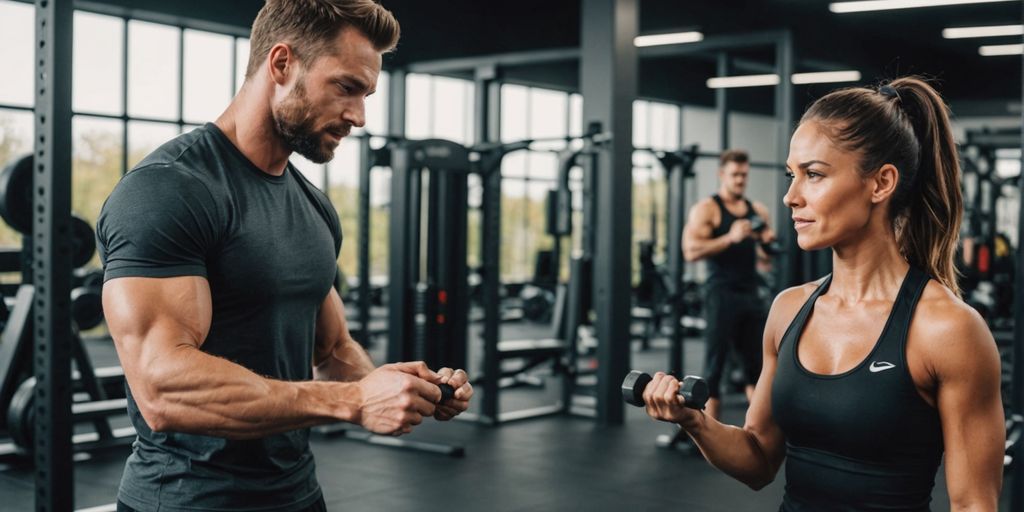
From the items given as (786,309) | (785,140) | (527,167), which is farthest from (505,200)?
(786,309)

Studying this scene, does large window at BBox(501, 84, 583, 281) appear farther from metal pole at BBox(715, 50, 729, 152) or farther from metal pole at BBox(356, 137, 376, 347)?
metal pole at BBox(356, 137, 376, 347)

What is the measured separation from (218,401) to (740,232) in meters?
3.60

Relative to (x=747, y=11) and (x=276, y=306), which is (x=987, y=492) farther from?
(x=747, y=11)

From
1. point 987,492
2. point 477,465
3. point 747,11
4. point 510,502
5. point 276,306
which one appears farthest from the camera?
point 747,11

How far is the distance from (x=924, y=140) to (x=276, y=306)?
958 millimetres

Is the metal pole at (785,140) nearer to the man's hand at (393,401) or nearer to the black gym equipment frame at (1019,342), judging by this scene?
the black gym equipment frame at (1019,342)

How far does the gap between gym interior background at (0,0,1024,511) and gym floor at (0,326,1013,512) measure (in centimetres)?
2

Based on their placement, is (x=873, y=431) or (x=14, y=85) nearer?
(x=873, y=431)

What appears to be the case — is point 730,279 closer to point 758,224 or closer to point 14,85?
point 758,224

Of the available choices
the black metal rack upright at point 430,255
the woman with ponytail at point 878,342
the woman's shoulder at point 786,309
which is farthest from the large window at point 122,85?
the woman with ponytail at point 878,342

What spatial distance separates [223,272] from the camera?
1.30 meters

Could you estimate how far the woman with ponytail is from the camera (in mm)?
1228

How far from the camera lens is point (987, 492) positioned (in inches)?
48.2

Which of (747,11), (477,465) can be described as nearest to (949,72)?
(747,11)
